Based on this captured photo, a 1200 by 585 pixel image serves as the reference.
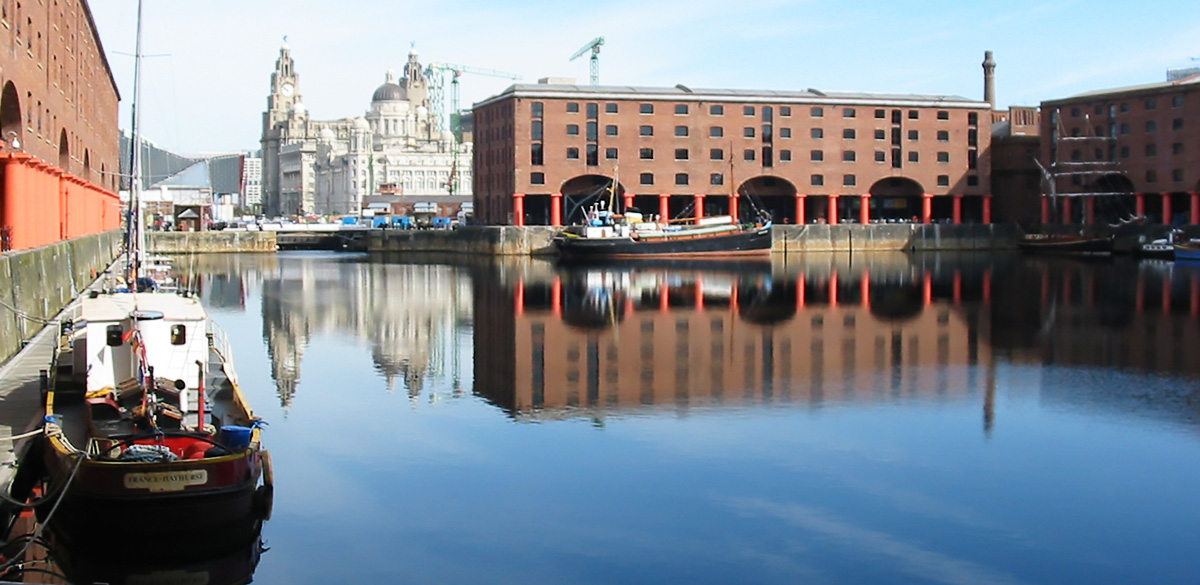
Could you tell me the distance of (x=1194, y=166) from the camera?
90.4 m

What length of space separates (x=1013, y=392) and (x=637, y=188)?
231ft

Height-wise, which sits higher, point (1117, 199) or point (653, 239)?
point (1117, 199)

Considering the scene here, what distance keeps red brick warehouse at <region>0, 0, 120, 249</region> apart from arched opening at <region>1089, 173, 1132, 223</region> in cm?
7058

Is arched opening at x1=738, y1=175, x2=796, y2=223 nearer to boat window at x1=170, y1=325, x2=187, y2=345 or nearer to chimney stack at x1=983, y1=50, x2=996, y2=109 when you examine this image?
chimney stack at x1=983, y1=50, x2=996, y2=109

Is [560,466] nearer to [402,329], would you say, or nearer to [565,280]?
[402,329]

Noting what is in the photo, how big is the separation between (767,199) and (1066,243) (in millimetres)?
23327

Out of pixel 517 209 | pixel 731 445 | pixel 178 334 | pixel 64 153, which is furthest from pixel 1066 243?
pixel 178 334

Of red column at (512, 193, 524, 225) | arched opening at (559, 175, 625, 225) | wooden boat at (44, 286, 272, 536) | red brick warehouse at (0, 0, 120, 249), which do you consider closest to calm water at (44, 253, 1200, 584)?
wooden boat at (44, 286, 272, 536)

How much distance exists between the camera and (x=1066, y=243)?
Answer: 307 feet

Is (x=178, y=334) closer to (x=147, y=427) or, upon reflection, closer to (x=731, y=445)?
(x=147, y=427)

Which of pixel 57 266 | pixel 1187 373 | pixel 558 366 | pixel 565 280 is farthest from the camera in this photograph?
pixel 565 280

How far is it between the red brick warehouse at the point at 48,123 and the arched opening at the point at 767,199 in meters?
47.5

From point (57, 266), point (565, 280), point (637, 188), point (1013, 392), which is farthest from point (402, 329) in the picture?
Answer: point (637, 188)

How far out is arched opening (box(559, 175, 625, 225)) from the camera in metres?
96.8
